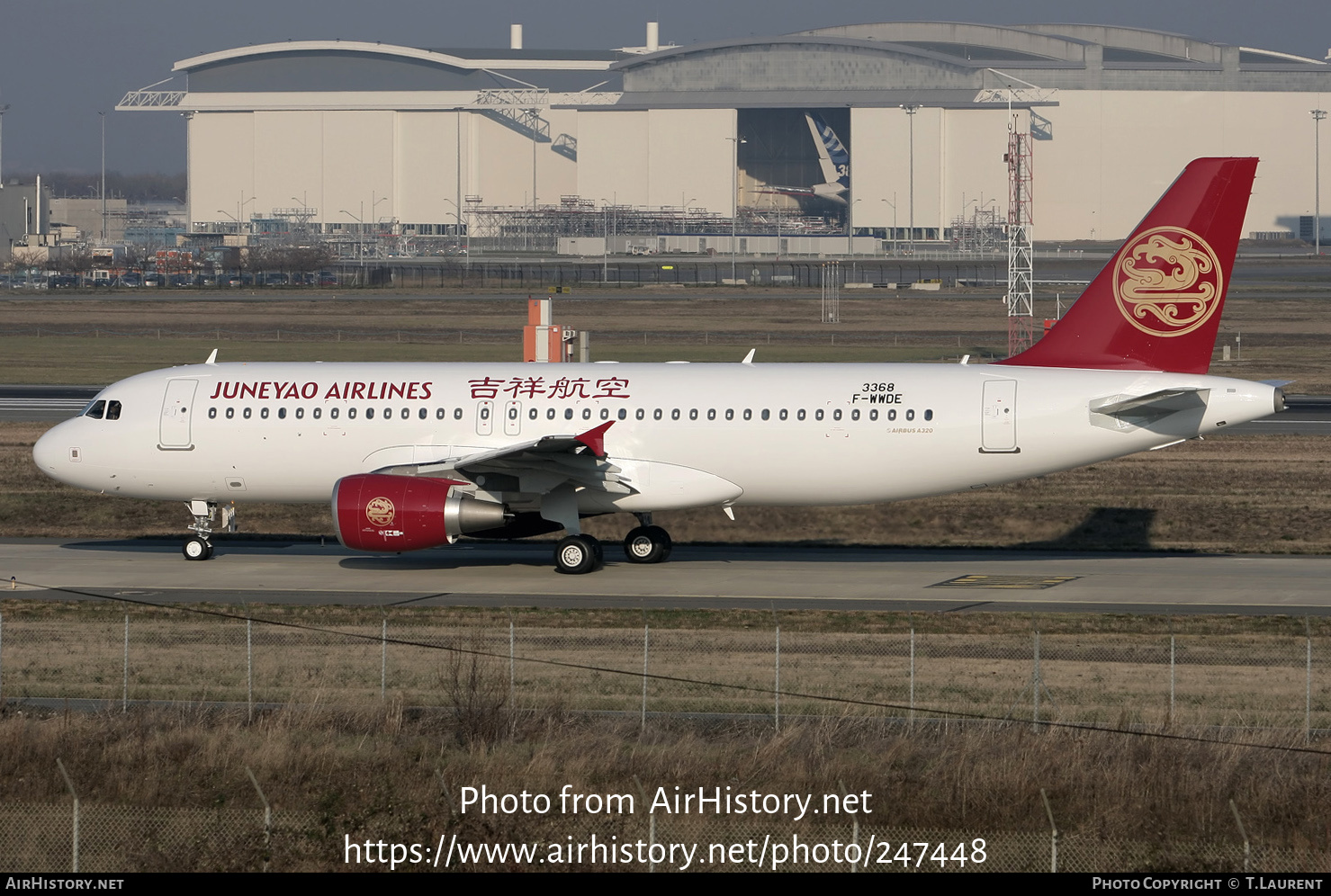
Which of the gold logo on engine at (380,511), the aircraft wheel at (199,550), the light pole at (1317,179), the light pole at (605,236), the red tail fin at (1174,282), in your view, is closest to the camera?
the gold logo on engine at (380,511)

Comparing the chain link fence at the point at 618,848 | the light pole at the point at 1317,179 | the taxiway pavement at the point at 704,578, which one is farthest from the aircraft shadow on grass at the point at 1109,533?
the light pole at the point at 1317,179

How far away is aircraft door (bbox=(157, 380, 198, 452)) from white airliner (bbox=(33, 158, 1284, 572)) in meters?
0.04

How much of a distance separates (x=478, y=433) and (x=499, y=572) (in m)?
3.01

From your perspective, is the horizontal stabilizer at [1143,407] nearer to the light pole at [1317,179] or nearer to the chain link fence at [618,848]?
the chain link fence at [618,848]

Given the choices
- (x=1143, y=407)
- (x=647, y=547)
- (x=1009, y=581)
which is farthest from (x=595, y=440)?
(x=1143, y=407)

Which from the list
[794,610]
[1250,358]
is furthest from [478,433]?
[1250,358]

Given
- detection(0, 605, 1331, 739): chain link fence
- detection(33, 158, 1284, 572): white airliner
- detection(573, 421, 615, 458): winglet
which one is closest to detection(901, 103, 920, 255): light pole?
detection(33, 158, 1284, 572): white airliner

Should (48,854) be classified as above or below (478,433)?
below

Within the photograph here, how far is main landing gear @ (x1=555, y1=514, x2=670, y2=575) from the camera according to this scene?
33.6m

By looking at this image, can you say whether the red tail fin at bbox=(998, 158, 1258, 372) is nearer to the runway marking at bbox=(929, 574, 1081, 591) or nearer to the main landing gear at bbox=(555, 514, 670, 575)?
the runway marking at bbox=(929, 574, 1081, 591)

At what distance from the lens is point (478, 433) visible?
33.9 metres

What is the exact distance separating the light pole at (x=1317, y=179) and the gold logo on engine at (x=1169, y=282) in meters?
161

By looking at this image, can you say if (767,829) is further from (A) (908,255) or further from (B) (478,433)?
(A) (908,255)

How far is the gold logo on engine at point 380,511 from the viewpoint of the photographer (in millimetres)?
31797
